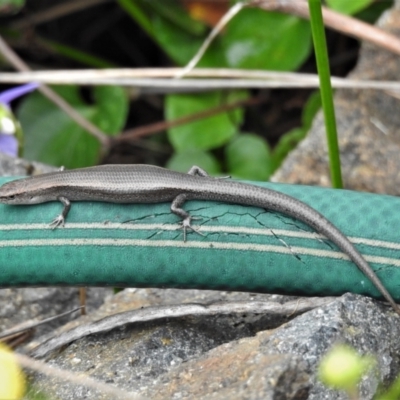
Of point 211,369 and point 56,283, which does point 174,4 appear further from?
point 211,369

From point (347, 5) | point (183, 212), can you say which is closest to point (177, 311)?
point (183, 212)

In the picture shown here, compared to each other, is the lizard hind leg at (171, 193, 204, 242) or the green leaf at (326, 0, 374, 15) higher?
the green leaf at (326, 0, 374, 15)

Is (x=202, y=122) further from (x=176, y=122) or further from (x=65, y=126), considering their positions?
(x=65, y=126)

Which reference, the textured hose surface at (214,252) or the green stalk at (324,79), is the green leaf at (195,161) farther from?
the textured hose surface at (214,252)

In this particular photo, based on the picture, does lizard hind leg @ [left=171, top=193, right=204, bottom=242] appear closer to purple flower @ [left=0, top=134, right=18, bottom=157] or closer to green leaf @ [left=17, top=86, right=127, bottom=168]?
purple flower @ [left=0, top=134, right=18, bottom=157]

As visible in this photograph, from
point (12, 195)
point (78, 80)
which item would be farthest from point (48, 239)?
point (78, 80)

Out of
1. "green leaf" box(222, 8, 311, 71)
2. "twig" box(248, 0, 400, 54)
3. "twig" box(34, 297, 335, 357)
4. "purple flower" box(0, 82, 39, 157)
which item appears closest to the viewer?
"twig" box(34, 297, 335, 357)

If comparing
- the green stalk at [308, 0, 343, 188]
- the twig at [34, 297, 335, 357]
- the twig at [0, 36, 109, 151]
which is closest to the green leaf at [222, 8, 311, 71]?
the twig at [0, 36, 109, 151]
